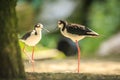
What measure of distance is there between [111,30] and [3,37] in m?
8.36

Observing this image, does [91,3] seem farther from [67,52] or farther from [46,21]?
[67,52]

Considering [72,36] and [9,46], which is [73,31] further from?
[9,46]

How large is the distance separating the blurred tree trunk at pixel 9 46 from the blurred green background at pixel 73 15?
7470 mm

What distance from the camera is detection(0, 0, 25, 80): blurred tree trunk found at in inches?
141

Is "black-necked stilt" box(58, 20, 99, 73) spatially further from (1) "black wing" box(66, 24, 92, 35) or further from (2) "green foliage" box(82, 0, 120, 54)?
(2) "green foliage" box(82, 0, 120, 54)

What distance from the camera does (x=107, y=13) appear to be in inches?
485

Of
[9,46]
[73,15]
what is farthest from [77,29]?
[73,15]

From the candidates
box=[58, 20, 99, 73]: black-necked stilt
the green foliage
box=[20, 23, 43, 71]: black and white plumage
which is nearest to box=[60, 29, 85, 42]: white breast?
box=[58, 20, 99, 73]: black-necked stilt

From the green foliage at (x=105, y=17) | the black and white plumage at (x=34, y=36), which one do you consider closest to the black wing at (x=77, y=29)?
the black and white plumage at (x=34, y=36)

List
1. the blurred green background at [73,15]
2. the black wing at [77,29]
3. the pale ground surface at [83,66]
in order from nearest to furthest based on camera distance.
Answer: the black wing at [77,29], the pale ground surface at [83,66], the blurred green background at [73,15]

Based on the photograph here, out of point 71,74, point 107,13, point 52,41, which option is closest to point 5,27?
point 71,74

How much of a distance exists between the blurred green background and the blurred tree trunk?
7.47 meters

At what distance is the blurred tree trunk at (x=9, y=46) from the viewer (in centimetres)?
357

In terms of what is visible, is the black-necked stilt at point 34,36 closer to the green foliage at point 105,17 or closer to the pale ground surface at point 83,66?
the pale ground surface at point 83,66
